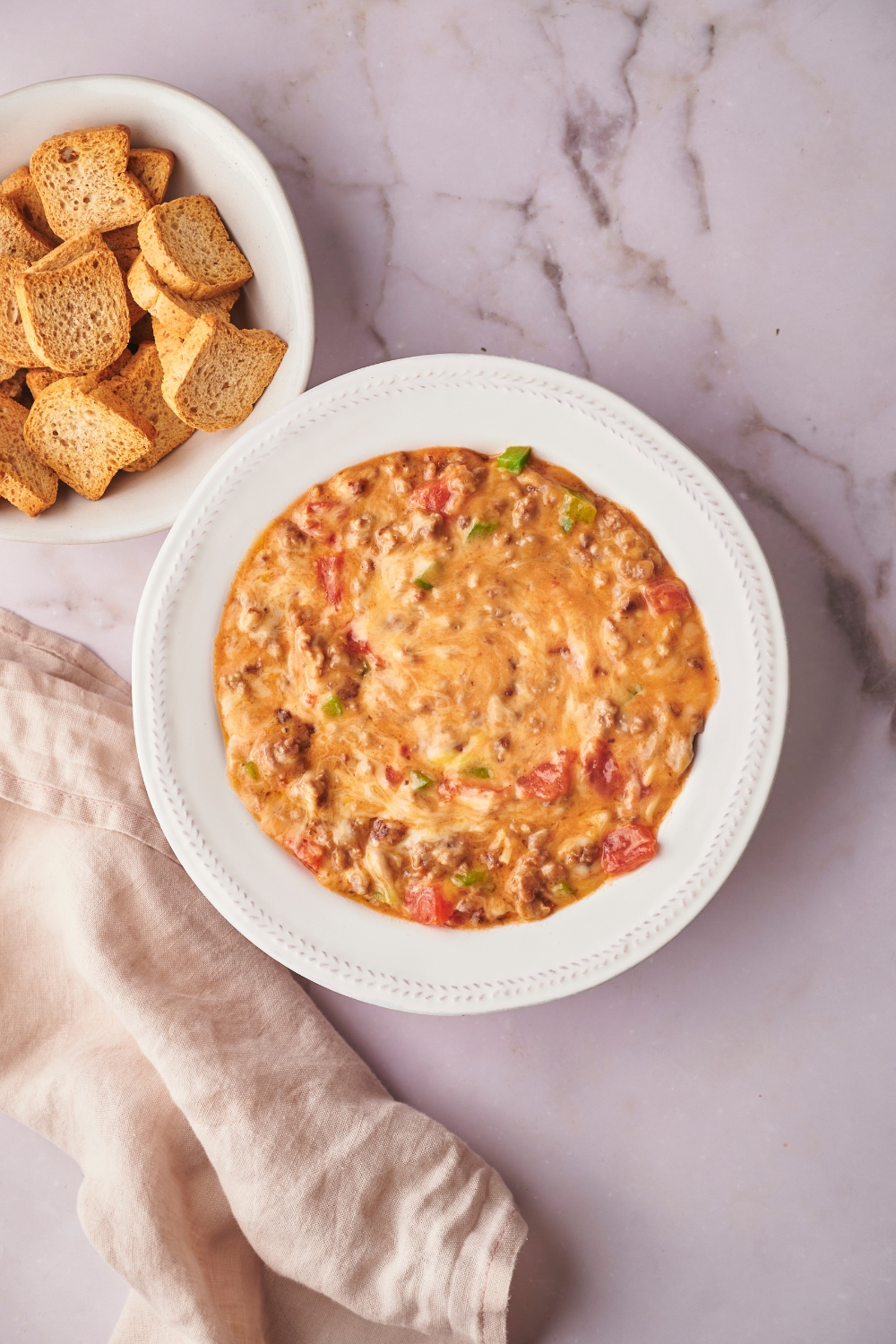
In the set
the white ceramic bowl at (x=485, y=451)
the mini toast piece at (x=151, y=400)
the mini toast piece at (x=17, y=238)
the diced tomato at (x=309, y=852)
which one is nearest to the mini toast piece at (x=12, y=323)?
the mini toast piece at (x=17, y=238)

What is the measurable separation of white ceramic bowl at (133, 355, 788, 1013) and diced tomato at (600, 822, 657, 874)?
1.9 inches

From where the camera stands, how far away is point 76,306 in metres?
3.38

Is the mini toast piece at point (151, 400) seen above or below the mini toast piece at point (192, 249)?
below

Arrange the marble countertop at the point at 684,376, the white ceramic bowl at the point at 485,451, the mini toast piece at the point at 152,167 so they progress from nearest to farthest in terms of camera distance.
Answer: the white ceramic bowl at the point at 485,451
the mini toast piece at the point at 152,167
the marble countertop at the point at 684,376

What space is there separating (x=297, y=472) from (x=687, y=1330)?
A: 3.72 m

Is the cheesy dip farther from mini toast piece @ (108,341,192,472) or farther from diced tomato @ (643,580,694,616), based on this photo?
mini toast piece @ (108,341,192,472)

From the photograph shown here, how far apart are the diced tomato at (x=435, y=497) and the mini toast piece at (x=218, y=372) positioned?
80cm

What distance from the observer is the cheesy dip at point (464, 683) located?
3.08 meters

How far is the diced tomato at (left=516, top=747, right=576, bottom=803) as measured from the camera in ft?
10.1

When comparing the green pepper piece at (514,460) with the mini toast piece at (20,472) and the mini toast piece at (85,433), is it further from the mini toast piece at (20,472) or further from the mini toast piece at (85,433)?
the mini toast piece at (20,472)

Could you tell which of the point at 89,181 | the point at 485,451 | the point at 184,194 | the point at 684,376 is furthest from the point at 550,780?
the point at 89,181

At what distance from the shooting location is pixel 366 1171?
3.55 metres

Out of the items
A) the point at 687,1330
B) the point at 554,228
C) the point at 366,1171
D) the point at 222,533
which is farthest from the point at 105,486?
the point at 687,1330

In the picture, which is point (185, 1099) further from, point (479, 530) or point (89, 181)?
point (89, 181)
